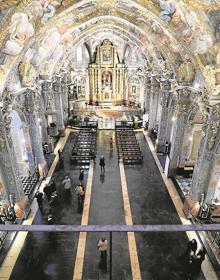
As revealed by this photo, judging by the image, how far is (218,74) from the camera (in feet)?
38.2

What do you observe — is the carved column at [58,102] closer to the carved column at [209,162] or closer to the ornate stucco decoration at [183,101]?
the ornate stucco decoration at [183,101]

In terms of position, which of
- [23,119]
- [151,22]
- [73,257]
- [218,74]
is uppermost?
[151,22]

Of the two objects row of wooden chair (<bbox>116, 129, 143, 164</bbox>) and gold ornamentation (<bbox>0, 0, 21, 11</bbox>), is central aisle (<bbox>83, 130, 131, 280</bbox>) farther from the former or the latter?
gold ornamentation (<bbox>0, 0, 21, 11</bbox>)

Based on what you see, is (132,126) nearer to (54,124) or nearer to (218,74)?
(54,124)

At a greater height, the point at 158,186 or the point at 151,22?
the point at 151,22

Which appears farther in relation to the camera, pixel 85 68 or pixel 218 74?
pixel 85 68

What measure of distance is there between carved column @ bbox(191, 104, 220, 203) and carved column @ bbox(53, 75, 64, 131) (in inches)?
699

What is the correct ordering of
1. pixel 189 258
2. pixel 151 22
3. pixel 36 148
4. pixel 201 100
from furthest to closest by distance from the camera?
1. pixel 36 148
2. pixel 151 22
3. pixel 201 100
4. pixel 189 258

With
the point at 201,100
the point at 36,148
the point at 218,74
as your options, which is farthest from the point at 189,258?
the point at 36,148

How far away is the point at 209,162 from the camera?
12.9 m

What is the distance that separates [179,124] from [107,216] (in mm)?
8399

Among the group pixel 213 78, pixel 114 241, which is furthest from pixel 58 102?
pixel 213 78

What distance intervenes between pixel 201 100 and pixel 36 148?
39.9ft

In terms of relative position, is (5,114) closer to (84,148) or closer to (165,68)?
(84,148)
